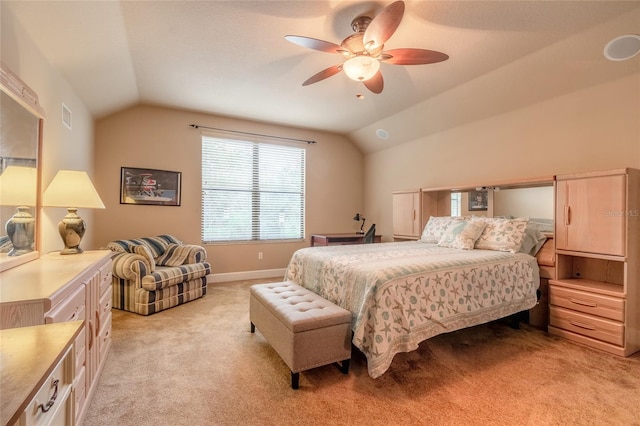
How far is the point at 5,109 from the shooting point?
1592 mm

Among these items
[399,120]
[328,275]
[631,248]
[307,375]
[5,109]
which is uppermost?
[399,120]

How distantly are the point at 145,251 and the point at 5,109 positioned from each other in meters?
1.98

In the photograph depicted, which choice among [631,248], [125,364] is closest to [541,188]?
[631,248]

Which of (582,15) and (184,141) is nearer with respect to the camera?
(582,15)

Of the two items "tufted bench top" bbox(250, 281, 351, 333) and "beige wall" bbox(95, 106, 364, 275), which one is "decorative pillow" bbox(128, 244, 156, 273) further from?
"tufted bench top" bbox(250, 281, 351, 333)

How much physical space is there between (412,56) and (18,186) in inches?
108

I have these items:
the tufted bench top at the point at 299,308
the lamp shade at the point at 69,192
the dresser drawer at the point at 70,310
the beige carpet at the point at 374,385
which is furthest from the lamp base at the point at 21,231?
the tufted bench top at the point at 299,308

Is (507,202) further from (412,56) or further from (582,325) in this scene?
(412,56)

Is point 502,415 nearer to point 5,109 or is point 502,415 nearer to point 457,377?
point 457,377

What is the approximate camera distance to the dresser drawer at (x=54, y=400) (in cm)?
67

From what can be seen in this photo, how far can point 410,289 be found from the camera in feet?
6.60

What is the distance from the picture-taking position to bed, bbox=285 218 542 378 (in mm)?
1896

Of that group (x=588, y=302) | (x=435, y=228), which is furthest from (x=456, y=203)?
(x=588, y=302)

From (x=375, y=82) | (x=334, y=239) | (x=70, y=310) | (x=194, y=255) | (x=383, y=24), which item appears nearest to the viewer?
(x=70, y=310)
